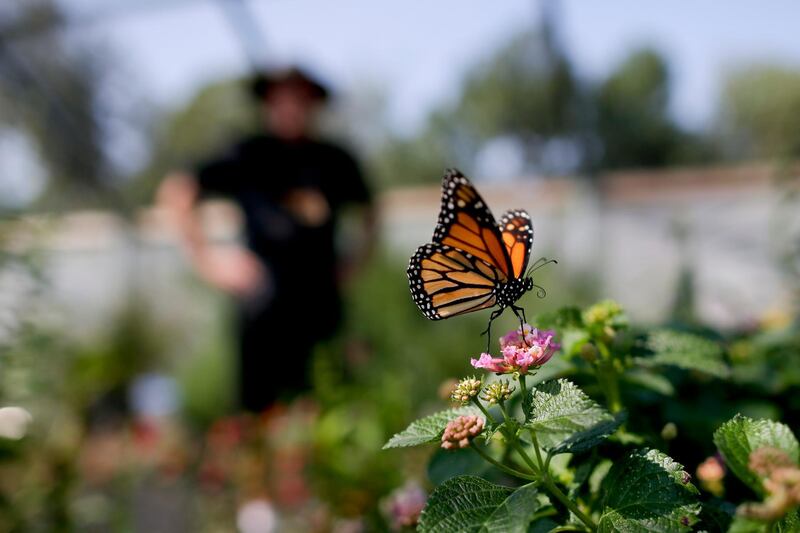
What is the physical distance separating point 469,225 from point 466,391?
190 mm

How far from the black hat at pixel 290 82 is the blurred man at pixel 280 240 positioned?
0.08ft

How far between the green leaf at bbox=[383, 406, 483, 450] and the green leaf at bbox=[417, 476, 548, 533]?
4 centimetres

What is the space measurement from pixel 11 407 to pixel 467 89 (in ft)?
37.9

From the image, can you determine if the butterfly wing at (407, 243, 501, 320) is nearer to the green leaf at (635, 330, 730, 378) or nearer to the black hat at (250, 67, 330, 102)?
the green leaf at (635, 330, 730, 378)

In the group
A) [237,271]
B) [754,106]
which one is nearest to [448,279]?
[237,271]

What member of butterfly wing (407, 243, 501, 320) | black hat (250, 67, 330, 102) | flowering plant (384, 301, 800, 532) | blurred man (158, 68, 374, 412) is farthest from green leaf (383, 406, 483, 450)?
black hat (250, 67, 330, 102)

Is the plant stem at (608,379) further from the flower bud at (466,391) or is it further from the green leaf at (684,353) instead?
the flower bud at (466,391)

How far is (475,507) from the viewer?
0.49 m

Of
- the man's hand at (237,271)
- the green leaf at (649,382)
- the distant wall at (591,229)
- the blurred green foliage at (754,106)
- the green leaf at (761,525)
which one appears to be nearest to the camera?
the green leaf at (761,525)

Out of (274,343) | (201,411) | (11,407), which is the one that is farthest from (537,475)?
(201,411)

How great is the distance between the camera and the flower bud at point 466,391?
51 cm

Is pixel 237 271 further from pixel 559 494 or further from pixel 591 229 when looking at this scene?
pixel 591 229

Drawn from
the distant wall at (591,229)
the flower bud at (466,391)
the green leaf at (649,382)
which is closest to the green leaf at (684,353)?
the green leaf at (649,382)

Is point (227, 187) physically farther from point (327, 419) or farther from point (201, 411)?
point (201, 411)
